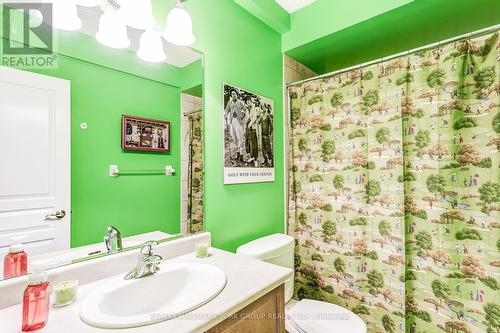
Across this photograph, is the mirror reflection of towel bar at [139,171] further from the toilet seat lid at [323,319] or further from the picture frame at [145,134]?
the toilet seat lid at [323,319]

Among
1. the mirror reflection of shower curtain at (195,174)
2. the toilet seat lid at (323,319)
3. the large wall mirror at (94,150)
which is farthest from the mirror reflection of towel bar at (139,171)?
the toilet seat lid at (323,319)

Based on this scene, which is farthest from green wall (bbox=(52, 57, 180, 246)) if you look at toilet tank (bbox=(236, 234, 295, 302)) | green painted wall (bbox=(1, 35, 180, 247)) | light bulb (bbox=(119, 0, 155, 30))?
toilet tank (bbox=(236, 234, 295, 302))

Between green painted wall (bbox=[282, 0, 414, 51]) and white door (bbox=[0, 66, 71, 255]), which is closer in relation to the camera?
white door (bbox=[0, 66, 71, 255])

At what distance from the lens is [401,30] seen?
165cm

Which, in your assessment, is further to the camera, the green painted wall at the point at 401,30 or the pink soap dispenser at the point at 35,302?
the green painted wall at the point at 401,30

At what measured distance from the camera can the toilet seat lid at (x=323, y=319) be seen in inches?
48.6

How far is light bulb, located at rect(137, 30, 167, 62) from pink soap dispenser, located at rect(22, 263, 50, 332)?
933 millimetres

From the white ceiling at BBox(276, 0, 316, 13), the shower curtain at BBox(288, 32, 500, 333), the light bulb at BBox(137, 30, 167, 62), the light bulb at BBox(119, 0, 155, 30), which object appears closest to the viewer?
the light bulb at BBox(119, 0, 155, 30)

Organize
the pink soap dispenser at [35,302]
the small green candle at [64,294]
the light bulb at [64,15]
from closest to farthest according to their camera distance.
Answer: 1. the pink soap dispenser at [35,302]
2. the small green candle at [64,294]
3. the light bulb at [64,15]

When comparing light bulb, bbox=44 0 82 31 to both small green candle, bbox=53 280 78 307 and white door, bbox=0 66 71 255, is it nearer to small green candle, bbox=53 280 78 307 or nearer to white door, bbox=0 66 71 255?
white door, bbox=0 66 71 255

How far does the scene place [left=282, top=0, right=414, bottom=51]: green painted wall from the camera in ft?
4.79

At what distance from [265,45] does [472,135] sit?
1397 millimetres

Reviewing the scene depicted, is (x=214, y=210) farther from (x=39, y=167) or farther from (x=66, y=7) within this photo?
(x=66, y=7)

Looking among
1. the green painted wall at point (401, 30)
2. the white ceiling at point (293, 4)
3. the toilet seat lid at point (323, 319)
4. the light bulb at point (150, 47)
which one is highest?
the white ceiling at point (293, 4)
